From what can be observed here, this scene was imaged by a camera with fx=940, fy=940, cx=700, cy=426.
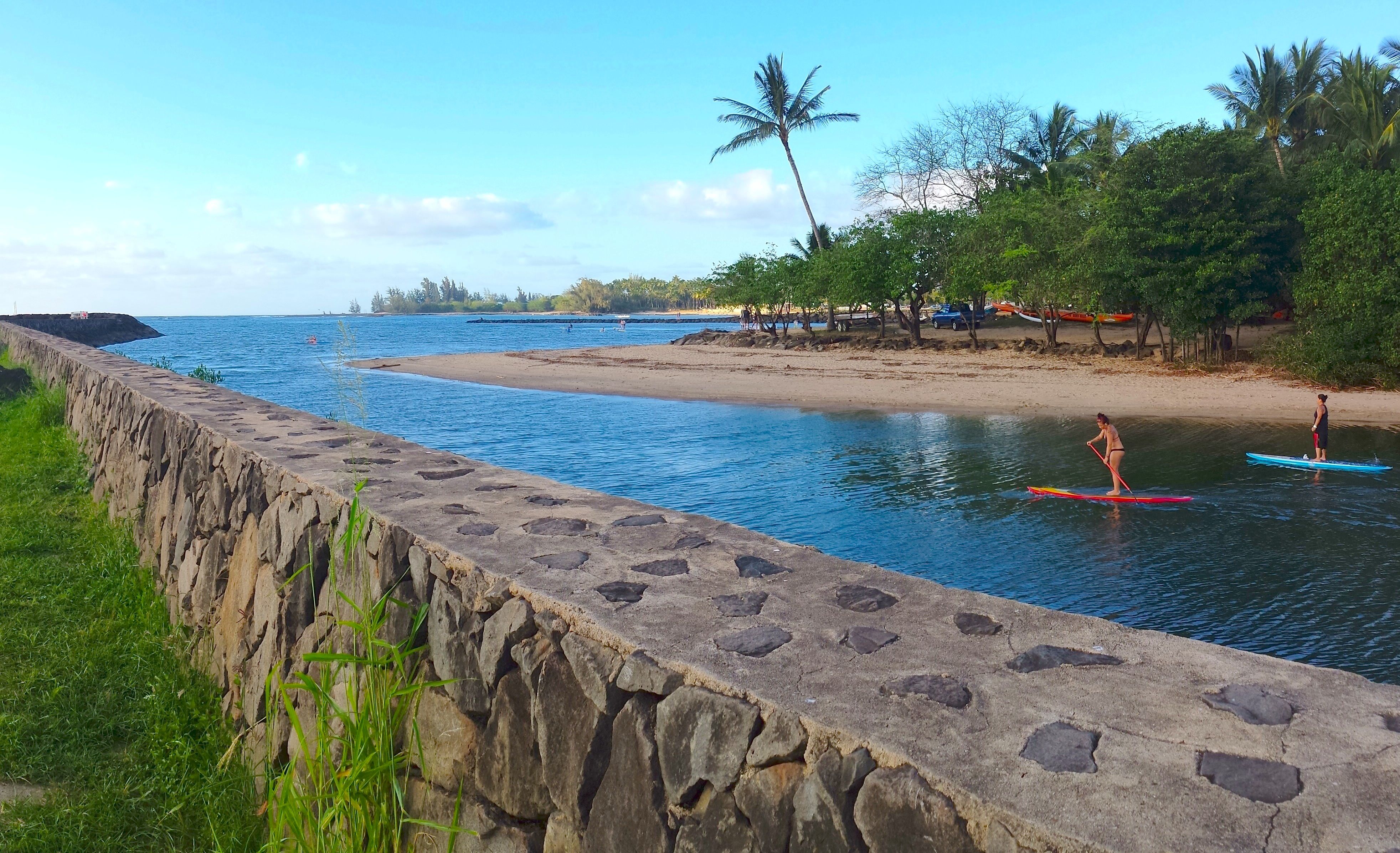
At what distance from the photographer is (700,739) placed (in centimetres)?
247

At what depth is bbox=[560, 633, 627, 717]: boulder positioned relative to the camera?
8.99ft

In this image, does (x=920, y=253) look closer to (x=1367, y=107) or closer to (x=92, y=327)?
(x=1367, y=107)

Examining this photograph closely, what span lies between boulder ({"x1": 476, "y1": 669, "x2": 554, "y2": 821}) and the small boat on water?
101 feet

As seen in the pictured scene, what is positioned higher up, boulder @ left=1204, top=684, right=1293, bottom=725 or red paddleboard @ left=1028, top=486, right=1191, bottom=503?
boulder @ left=1204, top=684, right=1293, bottom=725

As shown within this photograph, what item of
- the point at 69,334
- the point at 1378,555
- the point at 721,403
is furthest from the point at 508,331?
the point at 1378,555

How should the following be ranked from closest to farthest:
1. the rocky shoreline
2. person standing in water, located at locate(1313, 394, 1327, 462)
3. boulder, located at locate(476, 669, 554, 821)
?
boulder, located at locate(476, 669, 554, 821), person standing in water, located at locate(1313, 394, 1327, 462), the rocky shoreline

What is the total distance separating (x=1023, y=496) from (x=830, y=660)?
1227cm

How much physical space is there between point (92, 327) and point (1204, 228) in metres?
71.4

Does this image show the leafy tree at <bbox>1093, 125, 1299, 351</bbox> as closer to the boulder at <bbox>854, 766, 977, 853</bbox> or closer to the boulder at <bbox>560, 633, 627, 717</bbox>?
the boulder at <bbox>560, 633, 627, 717</bbox>

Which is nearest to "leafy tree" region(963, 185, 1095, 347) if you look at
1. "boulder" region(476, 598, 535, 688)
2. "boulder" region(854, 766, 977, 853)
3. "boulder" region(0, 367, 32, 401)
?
"boulder" region(0, 367, 32, 401)

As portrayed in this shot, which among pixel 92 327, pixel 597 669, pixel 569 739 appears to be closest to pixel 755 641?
pixel 597 669

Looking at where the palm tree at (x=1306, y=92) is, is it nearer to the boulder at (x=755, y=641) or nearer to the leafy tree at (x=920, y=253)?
the leafy tree at (x=920, y=253)

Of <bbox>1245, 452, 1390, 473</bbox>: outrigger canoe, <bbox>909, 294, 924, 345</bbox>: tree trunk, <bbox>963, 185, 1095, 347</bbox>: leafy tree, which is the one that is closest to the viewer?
<bbox>1245, 452, 1390, 473</bbox>: outrigger canoe

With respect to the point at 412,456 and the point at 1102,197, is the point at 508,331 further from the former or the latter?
the point at 412,456
